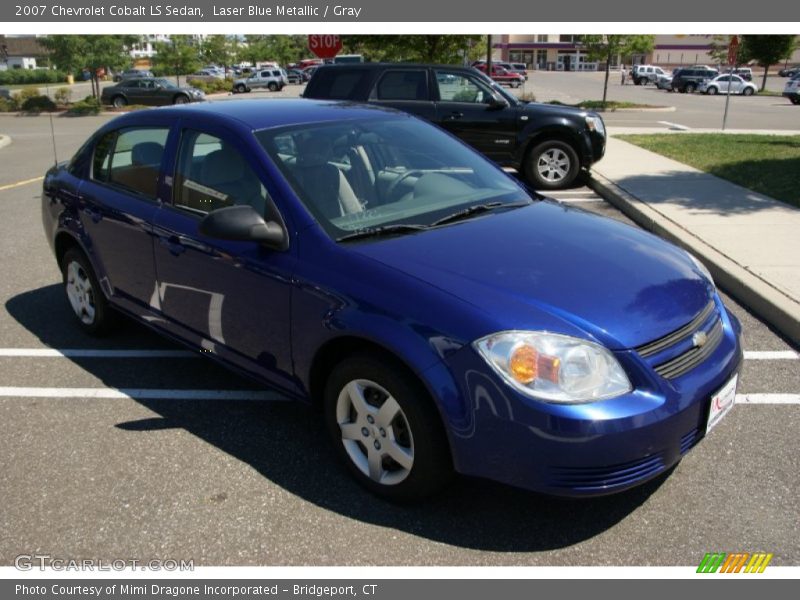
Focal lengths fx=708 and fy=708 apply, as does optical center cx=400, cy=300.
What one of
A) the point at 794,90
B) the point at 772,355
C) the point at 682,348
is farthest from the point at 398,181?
the point at 794,90

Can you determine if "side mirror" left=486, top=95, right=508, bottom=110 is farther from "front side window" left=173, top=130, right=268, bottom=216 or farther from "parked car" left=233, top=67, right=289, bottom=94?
"parked car" left=233, top=67, right=289, bottom=94

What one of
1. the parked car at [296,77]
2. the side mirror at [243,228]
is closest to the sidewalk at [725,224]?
the side mirror at [243,228]

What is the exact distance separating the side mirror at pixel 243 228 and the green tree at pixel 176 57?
145 ft

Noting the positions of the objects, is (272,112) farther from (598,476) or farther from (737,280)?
(737,280)

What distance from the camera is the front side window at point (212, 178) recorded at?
11.8 ft

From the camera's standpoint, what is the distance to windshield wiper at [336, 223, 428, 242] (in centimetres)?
326

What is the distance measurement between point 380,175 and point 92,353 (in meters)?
2.51

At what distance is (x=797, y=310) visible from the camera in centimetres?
488

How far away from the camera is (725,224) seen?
Result: 23.9 ft

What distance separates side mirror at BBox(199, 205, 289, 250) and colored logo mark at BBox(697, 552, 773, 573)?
221cm

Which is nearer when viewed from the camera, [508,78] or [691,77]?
[691,77]

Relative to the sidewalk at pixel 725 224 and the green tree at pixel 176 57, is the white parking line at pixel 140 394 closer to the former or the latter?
the sidewalk at pixel 725 224

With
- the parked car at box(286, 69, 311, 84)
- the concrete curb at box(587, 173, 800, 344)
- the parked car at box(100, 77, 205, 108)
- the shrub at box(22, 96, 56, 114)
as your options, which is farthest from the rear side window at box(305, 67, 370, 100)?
the parked car at box(286, 69, 311, 84)
